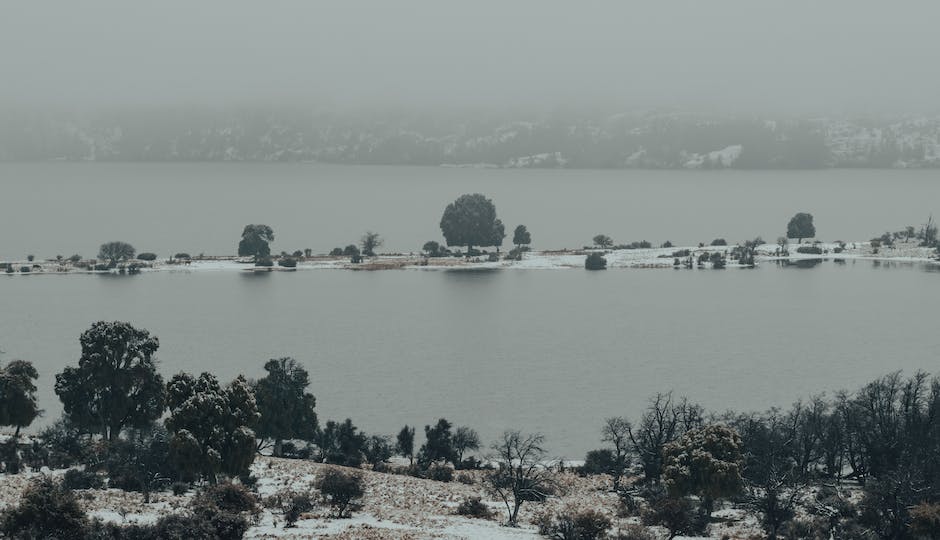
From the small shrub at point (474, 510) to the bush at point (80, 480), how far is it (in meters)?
21.7

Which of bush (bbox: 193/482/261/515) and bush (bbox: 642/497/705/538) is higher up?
bush (bbox: 193/482/261/515)

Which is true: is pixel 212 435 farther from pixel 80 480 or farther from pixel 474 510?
pixel 474 510

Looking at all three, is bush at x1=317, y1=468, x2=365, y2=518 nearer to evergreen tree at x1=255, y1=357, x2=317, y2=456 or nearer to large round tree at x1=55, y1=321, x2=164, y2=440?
evergreen tree at x1=255, y1=357, x2=317, y2=456

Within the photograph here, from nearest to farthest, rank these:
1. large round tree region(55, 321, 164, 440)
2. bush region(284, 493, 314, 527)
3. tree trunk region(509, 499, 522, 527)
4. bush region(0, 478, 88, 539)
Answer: bush region(0, 478, 88, 539) < bush region(284, 493, 314, 527) < tree trunk region(509, 499, 522, 527) < large round tree region(55, 321, 164, 440)

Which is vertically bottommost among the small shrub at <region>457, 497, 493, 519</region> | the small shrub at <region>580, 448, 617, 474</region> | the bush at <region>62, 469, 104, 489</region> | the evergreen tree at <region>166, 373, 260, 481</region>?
the small shrub at <region>580, 448, 617, 474</region>

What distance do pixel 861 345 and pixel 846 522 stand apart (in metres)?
90.1

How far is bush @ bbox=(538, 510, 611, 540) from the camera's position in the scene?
59.3 metres

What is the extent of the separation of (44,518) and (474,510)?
2434 cm

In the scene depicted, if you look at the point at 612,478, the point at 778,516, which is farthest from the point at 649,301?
the point at 778,516

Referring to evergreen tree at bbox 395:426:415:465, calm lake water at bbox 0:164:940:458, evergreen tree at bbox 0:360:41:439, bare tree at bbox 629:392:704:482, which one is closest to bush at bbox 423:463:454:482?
evergreen tree at bbox 395:426:415:465

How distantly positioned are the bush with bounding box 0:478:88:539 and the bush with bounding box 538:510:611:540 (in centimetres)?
2406

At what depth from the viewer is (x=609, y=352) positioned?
141500mm

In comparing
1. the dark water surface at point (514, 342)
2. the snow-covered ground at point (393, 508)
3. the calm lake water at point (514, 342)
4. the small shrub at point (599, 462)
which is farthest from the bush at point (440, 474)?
the dark water surface at point (514, 342)

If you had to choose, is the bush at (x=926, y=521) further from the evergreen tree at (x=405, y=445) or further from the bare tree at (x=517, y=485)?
the evergreen tree at (x=405, y=445)
